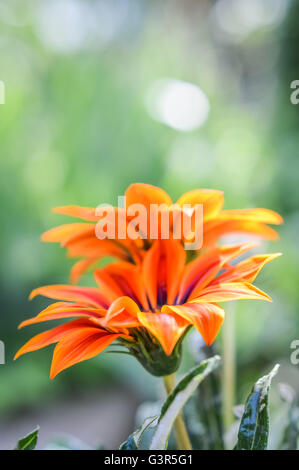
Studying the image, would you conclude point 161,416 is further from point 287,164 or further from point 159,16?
point 159,16

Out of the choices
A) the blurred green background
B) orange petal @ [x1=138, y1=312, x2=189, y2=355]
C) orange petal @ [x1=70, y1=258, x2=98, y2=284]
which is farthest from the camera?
the blurred green background

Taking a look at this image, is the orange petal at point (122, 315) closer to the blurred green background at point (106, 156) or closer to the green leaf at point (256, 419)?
the green leaf at point (256, 419)

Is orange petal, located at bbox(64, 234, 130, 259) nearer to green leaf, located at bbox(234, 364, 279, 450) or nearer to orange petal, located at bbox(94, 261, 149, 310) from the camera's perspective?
orange petal, located at bbox(94, 261, 149, 310)

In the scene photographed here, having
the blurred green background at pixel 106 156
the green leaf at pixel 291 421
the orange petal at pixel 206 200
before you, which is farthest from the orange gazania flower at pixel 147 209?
the blurred green background at pixel 106 156

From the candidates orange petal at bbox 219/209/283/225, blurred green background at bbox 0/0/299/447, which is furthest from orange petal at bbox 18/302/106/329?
blurred green background at bbox 0/0/299/447

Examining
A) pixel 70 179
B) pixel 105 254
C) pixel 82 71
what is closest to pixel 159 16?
pixel 82 71
